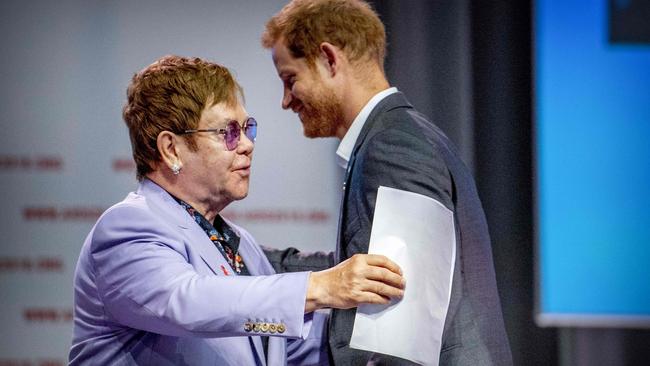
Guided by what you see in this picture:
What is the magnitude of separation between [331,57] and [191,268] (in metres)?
0.70

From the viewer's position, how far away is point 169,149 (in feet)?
6.34

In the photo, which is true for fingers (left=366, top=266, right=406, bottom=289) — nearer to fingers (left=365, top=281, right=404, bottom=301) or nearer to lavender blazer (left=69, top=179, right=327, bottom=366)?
fingers (left=365, top=281, right=404, bottom=301)

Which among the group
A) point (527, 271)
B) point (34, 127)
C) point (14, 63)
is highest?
point (14, 63)

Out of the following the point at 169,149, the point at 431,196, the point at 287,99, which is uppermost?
the point at 287,99

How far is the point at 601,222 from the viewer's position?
3.36 meters

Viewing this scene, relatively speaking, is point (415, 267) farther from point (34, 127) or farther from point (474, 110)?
point (34, 127)

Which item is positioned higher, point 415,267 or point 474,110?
point 474,110

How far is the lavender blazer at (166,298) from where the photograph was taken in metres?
1.58

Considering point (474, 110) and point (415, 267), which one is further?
point (474, 110)

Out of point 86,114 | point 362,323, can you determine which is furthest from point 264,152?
point 362,323

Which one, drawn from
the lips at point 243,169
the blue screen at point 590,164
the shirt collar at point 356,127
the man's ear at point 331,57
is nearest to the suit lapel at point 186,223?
the lips at point 243,169

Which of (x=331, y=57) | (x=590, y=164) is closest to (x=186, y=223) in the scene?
(x=331, y=57)

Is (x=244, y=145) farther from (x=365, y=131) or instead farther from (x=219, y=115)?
(x=365, y=131)

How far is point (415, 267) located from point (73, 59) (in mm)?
2295
